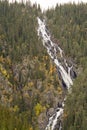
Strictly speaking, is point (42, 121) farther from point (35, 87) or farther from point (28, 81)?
point (28, 81)

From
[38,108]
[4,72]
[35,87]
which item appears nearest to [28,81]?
[35,87]

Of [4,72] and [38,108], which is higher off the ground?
[4,72]

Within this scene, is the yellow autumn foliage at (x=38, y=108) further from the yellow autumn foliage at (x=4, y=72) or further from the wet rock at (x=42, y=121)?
the yellow autumn foliage at (x=4, y=72)

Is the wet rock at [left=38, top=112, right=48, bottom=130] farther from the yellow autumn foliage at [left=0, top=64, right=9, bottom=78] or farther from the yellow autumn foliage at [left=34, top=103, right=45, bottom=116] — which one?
the yellow autumn foliage at [left=0, top=64, right=9, bottom=78]

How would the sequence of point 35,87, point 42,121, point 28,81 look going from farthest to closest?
point 28,81 < point 35,87 < point 42,121

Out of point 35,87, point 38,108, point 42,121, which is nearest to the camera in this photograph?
point 42,121

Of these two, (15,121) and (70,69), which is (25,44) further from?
(15,121)

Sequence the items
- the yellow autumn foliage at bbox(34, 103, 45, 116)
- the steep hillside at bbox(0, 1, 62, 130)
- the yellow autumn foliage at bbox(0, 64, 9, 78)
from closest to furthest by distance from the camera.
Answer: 1. the yellow autumn foliage at bbox(34, 103, 45, 116)
2. the steep hillside at bbox(0, 1, 62, 130)
3. the yellow autumn foliage at bbox(0, 64, 9, 78)

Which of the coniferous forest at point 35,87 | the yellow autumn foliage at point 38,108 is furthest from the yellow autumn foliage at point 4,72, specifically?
the yellow autumn foliage at point 38,108

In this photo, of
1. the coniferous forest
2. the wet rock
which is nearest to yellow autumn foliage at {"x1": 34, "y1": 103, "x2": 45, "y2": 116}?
the coniferous forest

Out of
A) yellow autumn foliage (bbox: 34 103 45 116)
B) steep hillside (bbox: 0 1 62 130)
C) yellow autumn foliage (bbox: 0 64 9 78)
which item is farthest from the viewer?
yellow autumn foliage (bbox: 0 64 9 78)

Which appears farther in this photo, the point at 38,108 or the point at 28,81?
the point at 28,81

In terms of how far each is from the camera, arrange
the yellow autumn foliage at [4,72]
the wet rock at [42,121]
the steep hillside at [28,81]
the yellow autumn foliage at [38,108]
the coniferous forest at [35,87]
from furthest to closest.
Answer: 1. the yellow autumn foliage at [4,72]
2. the steep hillside at [28,81]
3. the yellow autumn foliage at [38,108]
4. the wet rock at [42,121]
5. the coniferous forest at [35,87]
